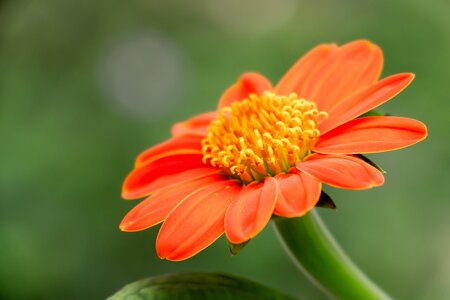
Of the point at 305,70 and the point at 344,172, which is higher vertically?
the point at 305,70

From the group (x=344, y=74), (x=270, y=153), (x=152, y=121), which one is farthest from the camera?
(x=152, y=121)

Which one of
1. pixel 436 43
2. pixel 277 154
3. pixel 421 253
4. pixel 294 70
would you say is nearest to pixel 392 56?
pixel 436 43

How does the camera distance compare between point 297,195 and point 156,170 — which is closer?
point 297,195

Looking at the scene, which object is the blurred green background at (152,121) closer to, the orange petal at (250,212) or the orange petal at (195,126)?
the orange petal at (195,126)

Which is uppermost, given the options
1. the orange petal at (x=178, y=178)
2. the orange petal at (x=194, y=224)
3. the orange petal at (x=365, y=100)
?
the orange petal at (x=178, y=178)

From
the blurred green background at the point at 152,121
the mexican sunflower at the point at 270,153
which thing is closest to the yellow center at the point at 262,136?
the mexican sunflower at the point at 270,153

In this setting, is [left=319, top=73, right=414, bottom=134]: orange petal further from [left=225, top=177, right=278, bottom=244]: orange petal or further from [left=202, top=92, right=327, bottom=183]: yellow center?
[left=225, top=177, right=278, bottom=244]: orange petal

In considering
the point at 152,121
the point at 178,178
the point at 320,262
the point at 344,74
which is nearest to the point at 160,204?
the point at 178,178

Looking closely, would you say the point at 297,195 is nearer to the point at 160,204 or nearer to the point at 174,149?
the point at 160,204
